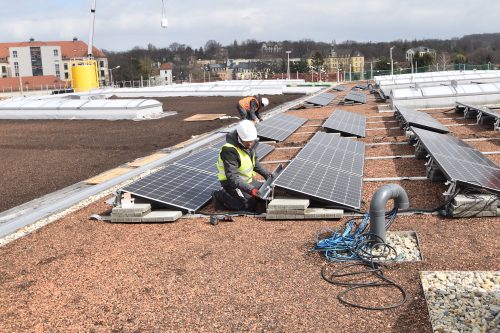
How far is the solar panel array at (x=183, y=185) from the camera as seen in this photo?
1027 centimetres

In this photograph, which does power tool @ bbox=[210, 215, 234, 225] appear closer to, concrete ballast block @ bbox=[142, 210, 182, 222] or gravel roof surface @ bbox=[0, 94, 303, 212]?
concrete ballast block @ bbox=[142, 210, 182, 222]

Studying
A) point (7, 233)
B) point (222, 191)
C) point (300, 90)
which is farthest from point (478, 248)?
point (300, 90)

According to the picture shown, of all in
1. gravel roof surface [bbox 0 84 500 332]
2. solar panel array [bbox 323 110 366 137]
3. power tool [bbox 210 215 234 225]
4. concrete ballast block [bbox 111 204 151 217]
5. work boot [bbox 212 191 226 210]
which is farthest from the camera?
solar panel array [bbox 323 110 366 137]

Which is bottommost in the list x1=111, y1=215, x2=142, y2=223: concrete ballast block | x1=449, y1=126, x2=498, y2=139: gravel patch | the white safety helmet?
x1=111, y1=215, x2=142, y2=223: concrete ballast block

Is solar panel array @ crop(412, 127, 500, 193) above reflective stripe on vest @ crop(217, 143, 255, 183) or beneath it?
beneath

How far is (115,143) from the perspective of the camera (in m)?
21.5

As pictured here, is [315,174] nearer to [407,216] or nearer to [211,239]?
[407,216]

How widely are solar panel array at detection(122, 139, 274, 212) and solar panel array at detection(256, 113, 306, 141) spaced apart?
5.99m

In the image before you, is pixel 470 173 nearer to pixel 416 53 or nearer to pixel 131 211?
pixel 131 211

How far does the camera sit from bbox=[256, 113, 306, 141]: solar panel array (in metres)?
19.0

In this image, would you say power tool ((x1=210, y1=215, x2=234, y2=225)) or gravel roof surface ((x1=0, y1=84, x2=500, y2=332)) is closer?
gravel roof surface ((x1=0, y1=84, x2=500, y2=332))

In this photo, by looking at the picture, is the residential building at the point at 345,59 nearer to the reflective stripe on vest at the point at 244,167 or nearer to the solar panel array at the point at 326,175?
the solar panel array at the point at 326,175

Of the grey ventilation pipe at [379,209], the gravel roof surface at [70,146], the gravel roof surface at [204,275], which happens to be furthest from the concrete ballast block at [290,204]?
the gravel roof surface at [70,146]

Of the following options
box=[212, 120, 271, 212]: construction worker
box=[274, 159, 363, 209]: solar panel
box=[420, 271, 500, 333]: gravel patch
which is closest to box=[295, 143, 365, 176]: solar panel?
box=[274, 159, 363, 209]: solar panel
